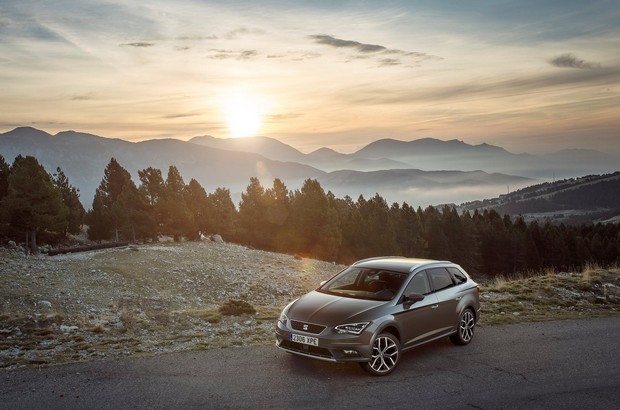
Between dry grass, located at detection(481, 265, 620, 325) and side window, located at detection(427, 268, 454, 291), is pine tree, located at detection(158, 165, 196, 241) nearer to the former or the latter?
dry grass, located at detection(481, 265, 620, 325)

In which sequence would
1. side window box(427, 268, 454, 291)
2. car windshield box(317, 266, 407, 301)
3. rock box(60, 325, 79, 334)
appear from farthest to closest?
rock box(60, 325, 79, 334) → side window box(427, 268, 454, 291) → car windshield box(317, 266, 407, 301)

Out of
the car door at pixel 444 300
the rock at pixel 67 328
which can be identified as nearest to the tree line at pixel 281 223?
the rock at pixel 67 328

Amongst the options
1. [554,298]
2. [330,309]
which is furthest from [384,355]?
[554,298]

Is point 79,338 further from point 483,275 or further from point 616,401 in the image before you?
point 483,275

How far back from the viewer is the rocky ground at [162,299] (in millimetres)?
12273

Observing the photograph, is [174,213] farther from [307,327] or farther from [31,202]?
[307,327]

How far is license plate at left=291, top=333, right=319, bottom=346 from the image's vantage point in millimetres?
9116

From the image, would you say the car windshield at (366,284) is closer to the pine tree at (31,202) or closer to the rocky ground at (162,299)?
the rocky ground at (162,299)

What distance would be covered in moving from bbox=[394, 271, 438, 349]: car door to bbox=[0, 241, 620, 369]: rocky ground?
12.1ft

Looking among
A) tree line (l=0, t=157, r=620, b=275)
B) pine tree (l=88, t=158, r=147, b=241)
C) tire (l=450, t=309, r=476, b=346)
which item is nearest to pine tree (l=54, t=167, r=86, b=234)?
tree line (l=0, t=157, r=620, b=275)

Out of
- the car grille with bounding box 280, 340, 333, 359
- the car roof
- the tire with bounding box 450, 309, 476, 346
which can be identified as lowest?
the tire with bounding box 450, 309, 476, 346

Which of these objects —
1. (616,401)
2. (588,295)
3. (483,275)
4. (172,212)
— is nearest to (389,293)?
(616,401)

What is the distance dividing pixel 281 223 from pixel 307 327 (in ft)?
221

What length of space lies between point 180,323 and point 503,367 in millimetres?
8965
